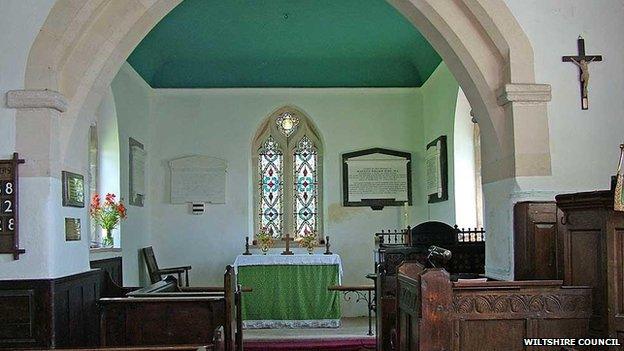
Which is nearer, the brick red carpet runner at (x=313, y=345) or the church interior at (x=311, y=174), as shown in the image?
the church interior at (x=311, y=174)

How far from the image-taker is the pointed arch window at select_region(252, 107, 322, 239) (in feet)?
39.7

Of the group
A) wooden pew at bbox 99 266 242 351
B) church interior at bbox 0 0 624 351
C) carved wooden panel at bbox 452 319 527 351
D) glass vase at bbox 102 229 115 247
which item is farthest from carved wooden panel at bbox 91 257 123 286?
carved wooden panel at bbox 452 319 527 351

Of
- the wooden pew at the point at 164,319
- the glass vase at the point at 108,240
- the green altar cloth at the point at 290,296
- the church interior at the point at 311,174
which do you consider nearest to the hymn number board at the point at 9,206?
the church interior at the point at 311,174

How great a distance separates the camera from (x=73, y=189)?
602 centimetres

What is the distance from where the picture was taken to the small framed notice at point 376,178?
11703mm

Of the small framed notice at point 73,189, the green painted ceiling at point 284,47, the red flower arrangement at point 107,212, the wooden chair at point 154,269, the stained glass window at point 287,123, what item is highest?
the green painted ceiling at point 284,47

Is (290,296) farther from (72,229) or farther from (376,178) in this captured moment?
(72,229)

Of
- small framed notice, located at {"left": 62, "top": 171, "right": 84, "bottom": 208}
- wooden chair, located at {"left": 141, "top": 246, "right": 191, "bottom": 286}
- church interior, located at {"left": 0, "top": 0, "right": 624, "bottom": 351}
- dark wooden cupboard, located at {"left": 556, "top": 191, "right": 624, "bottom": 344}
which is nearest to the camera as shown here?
dark wooden cupboard, located at {"left": 556, "top": 191, "right": 624, "bottom": 344}

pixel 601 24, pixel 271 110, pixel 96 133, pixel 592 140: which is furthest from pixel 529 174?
pixel 271 110

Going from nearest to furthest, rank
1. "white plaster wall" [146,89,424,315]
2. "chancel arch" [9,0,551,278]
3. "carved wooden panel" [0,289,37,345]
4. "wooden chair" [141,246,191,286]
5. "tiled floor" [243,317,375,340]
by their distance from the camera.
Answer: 1. "carved wooden panel" [0,289,37,345]
2. "chancel arch" [9,0,551,278]
3. "tiled floor" [243,317,375,340]
4. "wooden chair" [141,246,191,286]
5. "white plaster wall" [146,89,424,315]

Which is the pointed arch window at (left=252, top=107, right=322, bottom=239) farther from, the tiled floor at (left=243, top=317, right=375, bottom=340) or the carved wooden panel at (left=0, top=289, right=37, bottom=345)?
the carved wooden panel at (left=0, top=289, right=37, bottom=345)

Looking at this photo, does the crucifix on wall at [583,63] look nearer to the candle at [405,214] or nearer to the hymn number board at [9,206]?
the hymn number board at [9,206]

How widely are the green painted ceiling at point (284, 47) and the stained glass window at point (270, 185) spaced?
44.3 inches

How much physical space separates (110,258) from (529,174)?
201 inches
